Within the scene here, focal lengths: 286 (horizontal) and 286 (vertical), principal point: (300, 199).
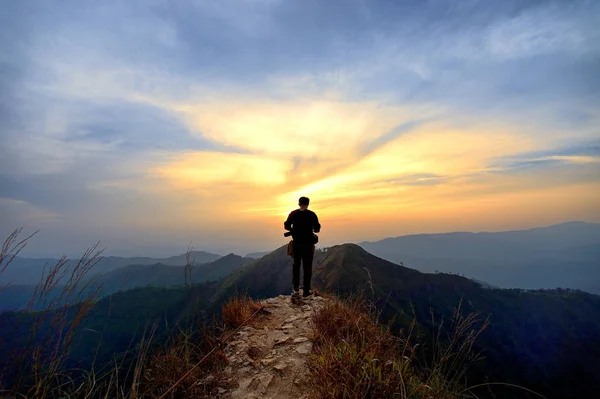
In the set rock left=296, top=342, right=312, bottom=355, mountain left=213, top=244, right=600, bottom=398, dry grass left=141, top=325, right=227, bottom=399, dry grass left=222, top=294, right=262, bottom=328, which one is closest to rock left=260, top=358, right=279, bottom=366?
→ rock left=296, top=342, right=312, bottom=355

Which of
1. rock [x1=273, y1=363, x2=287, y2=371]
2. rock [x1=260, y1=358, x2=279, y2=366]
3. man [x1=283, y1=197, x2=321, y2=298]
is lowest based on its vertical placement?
rock [x1=260, y1=358, x2=279, y2=366]

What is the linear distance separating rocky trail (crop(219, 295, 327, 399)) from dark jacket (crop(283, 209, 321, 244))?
7.01 feet

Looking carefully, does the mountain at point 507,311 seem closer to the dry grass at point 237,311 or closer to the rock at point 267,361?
the dry grass at point 237,311

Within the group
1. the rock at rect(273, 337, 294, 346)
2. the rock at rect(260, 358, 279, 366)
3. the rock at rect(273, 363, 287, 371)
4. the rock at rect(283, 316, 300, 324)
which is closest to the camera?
the rock at rect(273, 363, 287, 371)

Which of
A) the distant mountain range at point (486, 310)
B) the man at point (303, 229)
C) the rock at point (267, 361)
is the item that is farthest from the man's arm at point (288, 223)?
the distant mountain range at point (486, 310)

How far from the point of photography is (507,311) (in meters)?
103

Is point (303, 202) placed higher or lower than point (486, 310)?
higher

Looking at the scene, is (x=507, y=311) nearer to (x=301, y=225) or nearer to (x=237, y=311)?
(x=301, y=225)

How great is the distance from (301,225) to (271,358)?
13.6ft

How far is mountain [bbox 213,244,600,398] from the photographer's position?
258 feet

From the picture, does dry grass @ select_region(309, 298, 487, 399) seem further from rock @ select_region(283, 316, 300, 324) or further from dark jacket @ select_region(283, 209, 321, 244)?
dark jacket @ select_region(283, 209, 321, 244)

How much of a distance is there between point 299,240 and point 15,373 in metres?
6.80

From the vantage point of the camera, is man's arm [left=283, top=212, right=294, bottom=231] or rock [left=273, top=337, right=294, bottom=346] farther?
man's arm [left=283, top=212, right=294, bottom=231]

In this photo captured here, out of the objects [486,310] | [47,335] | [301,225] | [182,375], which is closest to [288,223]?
[301,225]
